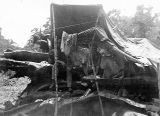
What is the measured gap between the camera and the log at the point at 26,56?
432 inches

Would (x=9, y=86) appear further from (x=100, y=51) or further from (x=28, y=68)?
(x=100, y=51)

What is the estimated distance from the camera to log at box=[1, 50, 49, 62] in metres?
11.0

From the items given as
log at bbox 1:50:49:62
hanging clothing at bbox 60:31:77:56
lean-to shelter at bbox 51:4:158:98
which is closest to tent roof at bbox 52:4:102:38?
lean-to shelter at bbox 51:4:158:98

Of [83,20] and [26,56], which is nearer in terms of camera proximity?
[83,20]

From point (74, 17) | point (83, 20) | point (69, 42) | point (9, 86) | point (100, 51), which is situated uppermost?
point (74, 17)

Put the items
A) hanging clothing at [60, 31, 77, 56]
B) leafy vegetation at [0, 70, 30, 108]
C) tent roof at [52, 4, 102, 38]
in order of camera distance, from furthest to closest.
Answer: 1. leafy vegetation at [0, 70, 30, 108]
2. tent roof at [52, 4, 102, 38]
3. hanging clothing at [60, 31, 77, 56]

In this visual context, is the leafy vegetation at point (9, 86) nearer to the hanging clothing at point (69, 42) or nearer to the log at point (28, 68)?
the log at point (28, 68)

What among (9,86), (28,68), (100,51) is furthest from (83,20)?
(9,86)

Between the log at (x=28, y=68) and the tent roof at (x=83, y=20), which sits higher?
the tent roof at (x=83, y=20)

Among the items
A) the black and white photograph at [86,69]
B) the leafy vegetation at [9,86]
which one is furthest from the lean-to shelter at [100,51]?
the leafy vegetation at [9,86]

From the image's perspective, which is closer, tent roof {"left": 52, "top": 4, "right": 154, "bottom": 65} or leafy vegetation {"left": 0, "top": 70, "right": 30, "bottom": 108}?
tent roof {"left": 52, "top": 4, "right": 154, "bottom": 65}

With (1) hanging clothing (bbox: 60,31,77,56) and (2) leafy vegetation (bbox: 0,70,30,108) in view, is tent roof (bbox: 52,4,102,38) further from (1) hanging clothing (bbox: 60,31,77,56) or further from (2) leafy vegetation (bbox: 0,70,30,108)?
(2) leafy vegetation (bbox: 0,70,30,108)

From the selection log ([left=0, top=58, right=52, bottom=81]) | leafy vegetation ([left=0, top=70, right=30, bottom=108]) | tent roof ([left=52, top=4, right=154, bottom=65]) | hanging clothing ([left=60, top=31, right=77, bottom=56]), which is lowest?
leafy vegetation ([left=0, top=70, right=30, bottom=108])

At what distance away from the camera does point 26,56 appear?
11.1 metres
